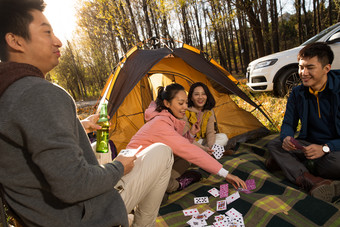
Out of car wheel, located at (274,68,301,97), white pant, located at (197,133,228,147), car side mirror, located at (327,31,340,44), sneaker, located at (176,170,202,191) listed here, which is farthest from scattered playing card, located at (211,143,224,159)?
car side mirror, located at (327,31,340,44)

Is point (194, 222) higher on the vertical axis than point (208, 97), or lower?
lower

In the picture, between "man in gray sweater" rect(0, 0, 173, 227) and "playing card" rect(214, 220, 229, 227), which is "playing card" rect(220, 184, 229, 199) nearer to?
A: "playing card" rect(214, 220, 229, 227)

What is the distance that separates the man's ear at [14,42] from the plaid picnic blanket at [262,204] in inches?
68.9

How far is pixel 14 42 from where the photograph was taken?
1.01 m

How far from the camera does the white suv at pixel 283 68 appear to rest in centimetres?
467

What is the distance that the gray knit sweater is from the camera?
0.85 meters

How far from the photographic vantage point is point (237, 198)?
2.07m

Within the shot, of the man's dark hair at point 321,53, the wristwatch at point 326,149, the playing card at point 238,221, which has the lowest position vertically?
the playing card at point 238,221

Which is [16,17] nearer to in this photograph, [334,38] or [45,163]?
[45,163]

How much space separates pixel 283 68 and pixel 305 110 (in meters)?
3.13

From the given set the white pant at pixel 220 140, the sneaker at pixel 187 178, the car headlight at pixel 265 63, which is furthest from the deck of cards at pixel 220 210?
the car headlight at pixel 265 63

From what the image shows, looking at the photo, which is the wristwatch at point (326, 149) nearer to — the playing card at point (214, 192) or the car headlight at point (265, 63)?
the playing card at point (214, 192)

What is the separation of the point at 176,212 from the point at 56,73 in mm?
22143

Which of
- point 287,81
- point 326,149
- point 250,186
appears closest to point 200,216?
point 250,186
